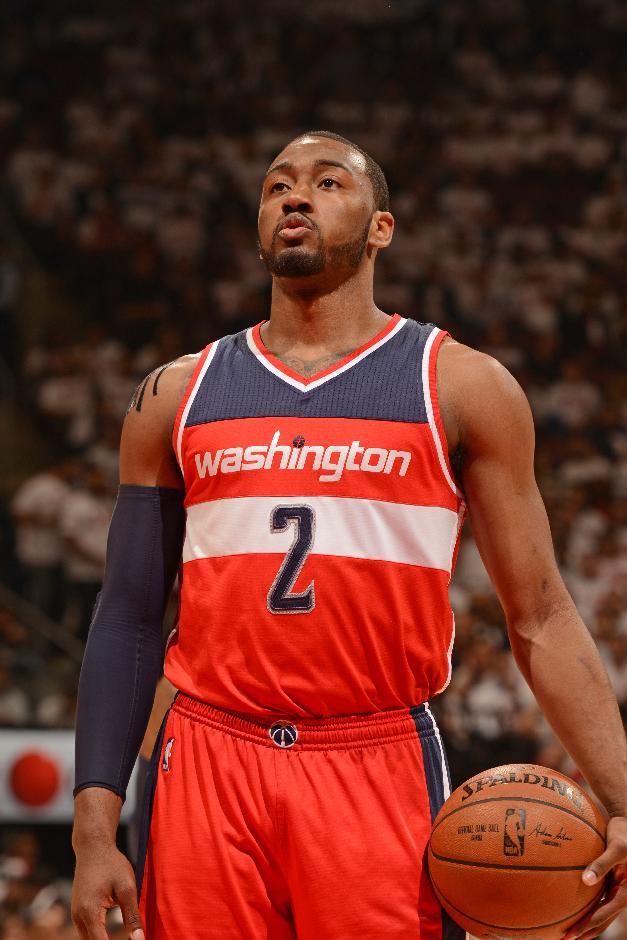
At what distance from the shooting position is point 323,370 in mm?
2977

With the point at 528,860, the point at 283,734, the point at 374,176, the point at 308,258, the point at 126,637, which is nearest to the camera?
the point at 528,860

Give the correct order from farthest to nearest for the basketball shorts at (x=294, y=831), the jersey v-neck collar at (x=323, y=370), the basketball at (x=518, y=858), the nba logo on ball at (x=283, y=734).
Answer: the jersey v-neck collar at (x=323, y=370), the nba logo on ball at (x=283, y=734), the basketball shorts at (x=294, y=831), the basketball at (x=518, y=858)

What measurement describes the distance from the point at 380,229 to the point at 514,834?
1509 millimetres

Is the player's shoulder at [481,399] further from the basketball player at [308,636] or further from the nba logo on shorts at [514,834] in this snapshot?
the nba logo on shorts at [514,834]

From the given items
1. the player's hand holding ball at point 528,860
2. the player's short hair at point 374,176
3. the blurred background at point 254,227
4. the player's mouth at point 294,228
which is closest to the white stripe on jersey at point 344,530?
the player's hand holding ball at point 528,860

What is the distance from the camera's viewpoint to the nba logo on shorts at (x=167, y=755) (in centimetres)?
280

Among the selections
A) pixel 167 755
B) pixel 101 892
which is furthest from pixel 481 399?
pixel 101 892

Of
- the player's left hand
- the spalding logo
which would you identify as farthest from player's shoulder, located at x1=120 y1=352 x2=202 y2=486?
the player's left hand

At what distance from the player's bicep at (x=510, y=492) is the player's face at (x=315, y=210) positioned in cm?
50

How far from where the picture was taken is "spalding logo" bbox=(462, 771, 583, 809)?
257cm

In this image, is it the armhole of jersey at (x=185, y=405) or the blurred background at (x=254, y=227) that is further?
the blurred background at (x=254, y=227)

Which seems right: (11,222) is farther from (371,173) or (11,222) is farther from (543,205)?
(371,173)

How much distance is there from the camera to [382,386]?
2896mm

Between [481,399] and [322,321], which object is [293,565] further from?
[322,321]
